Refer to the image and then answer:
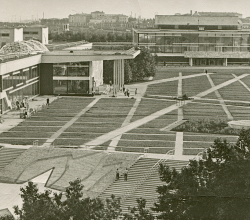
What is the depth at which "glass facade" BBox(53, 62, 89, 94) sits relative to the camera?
118 feet

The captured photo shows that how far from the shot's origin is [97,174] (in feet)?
64.5

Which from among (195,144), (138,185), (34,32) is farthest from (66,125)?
(34,32)

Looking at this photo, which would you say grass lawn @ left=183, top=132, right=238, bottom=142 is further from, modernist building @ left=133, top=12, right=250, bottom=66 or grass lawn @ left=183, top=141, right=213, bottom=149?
modernist building @ left=133, top=12, right=250, bottom=66

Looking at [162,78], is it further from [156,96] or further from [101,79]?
[156,96]

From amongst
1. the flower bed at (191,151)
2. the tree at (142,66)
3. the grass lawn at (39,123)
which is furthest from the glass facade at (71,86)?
the flower bed at (191,151)

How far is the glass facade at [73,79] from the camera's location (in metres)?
36.0

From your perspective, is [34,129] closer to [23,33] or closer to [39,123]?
[39,123]

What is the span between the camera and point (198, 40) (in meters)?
63.2

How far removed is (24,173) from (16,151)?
1.83 metres

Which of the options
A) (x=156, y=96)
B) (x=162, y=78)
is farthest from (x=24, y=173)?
(x=162, y=78)

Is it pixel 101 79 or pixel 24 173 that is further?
pixel 101 79

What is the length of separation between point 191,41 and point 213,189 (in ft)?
171

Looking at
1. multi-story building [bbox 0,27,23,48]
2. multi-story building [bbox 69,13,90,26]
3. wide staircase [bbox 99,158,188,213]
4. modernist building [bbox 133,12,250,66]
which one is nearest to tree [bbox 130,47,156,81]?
multi-story building [bbox 69,13,90,26]

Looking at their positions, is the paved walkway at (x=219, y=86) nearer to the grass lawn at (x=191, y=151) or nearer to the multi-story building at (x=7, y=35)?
the grass lawn at (x=191, y=151)
